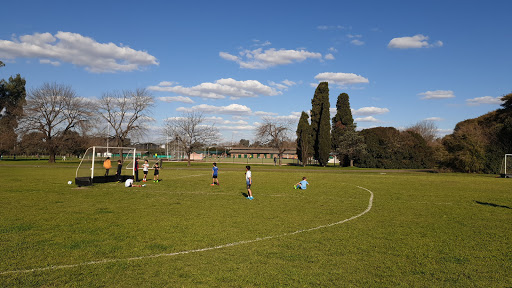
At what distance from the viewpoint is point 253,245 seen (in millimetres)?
7484

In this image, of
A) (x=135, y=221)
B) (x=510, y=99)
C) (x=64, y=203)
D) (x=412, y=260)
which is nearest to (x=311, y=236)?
(x=412, y=260)

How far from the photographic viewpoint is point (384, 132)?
60.8m

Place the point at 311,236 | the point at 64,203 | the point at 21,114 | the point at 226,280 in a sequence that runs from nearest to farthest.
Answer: the point at 226,280 < the point at 311,236 < the point at 64,203 < the point at 21,114

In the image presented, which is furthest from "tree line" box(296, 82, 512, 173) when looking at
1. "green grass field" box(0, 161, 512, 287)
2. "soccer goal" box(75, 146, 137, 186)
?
"soccer goal" box(75, 146, 137, 186)

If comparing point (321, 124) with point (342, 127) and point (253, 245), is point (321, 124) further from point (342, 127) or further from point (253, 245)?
point (253, 245)

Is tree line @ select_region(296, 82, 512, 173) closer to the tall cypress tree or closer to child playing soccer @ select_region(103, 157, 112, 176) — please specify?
the tall cypress tree

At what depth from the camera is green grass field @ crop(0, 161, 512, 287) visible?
555cm

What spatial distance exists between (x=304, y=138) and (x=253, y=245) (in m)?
57.1

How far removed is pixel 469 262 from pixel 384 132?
57838mm

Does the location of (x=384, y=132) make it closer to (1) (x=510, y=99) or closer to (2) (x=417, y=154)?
(2) (x=417, y=154)

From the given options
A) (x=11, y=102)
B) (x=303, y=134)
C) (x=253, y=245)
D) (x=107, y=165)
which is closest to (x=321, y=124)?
(x=303, y=134)

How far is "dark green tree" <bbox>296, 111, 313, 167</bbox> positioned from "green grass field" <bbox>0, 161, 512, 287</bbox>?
49415mm

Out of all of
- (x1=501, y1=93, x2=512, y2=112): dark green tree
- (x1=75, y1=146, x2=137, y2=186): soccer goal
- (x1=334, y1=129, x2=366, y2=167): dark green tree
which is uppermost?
(x1=501, y1=93, x2=512, y2=112): dark green tree

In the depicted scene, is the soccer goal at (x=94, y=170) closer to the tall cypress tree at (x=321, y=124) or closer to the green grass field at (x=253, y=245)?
the green grass field at (x=253, y=245)
